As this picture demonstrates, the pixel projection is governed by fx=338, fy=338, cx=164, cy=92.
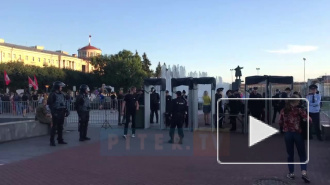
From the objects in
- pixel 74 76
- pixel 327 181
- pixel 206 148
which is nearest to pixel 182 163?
pixel 206 148

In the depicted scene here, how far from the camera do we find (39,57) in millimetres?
96438

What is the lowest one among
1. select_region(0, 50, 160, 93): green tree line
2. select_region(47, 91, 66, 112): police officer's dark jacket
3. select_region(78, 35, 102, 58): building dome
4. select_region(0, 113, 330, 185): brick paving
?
select_region(0, 113, 330, 185): brick paving

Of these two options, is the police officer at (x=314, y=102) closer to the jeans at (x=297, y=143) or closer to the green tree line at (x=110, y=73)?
the jeans at (x=297, y=143)

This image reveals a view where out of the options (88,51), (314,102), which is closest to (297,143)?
(314,102)

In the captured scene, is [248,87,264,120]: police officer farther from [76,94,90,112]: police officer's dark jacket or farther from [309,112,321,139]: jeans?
[76,94,90,112]: police officer's dark jacket

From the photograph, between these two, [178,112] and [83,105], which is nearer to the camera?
[178,112]

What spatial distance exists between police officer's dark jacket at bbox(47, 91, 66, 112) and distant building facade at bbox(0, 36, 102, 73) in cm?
6638

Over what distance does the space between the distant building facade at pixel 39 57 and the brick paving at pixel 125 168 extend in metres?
68.3

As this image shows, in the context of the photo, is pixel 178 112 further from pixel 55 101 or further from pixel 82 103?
pixel 55 101

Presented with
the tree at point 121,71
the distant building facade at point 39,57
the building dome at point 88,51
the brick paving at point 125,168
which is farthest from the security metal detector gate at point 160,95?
the building dome at point 88,51

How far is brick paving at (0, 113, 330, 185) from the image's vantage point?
644 cm

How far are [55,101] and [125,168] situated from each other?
4097 millimetres
